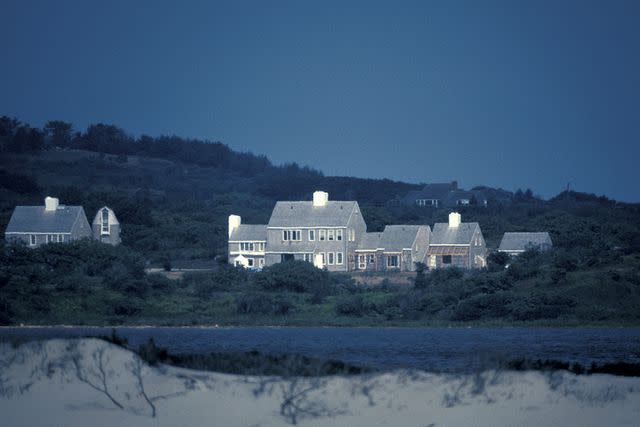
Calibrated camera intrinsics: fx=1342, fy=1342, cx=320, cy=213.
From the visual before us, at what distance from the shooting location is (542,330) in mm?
54625

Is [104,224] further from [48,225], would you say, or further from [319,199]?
[319,199]

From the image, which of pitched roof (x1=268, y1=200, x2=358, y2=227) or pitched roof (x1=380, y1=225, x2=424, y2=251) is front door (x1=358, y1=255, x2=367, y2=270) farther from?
pitched roof (x1=268, y1=200, x2=358, y2=227)

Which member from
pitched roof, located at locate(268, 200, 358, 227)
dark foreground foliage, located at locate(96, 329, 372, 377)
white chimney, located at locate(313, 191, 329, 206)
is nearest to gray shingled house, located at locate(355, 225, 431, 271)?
pitched roof, located at locate(268, 200, 358, 227)

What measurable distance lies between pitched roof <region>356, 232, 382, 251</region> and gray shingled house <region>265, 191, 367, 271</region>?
0.33 meters

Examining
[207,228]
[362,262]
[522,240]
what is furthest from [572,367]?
[207,228]

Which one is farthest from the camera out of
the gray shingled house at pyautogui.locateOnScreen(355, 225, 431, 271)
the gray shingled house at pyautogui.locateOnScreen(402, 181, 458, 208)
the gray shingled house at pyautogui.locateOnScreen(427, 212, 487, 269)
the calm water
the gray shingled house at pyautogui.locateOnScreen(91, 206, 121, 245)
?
the gray shingled house at pyautogui.locateOnScreen(402, 181, 458, 208)

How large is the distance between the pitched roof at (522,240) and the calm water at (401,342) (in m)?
23.8

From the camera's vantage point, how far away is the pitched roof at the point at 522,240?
78.9m

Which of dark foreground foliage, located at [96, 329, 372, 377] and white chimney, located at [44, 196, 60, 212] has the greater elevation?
white chimney, located at [44, 196, 60, 212]

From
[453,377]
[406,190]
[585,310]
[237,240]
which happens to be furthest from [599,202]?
[453,377]

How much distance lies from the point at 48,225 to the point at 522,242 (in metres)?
28.2

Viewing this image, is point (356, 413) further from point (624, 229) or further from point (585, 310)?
point (624, 229)

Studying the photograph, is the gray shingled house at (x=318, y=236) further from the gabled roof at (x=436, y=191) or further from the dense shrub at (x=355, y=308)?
the gabled roof at (x=436, y=191)

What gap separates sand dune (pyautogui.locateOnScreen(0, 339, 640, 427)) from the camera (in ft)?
76.3
